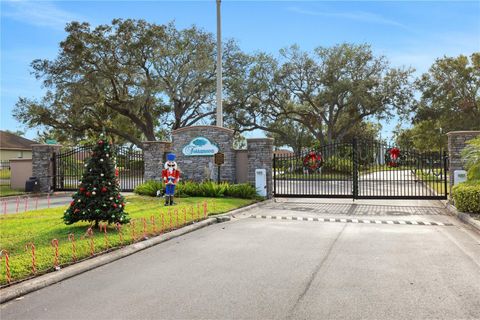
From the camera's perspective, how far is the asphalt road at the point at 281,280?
4605 millimetres

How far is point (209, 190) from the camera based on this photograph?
16.3 m

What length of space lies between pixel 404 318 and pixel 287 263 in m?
2.47

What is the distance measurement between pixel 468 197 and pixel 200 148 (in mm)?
10780

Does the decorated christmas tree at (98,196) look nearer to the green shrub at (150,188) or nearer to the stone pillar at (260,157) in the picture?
the green shrub at (150,188)

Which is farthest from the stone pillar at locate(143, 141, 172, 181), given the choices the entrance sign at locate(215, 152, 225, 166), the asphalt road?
the asphalt road

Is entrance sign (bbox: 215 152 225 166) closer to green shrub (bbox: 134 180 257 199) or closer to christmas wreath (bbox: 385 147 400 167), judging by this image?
green shrub (bbox: 134 180 257 199)

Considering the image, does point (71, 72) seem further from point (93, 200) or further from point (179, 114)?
point (93, 200)

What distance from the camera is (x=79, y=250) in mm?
7035

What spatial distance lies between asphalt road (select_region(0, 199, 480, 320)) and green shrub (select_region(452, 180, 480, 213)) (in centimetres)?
219

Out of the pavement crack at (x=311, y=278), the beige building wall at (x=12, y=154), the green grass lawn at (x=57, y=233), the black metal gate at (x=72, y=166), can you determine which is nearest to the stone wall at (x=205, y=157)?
the black metal gate at (x=72, y=166)

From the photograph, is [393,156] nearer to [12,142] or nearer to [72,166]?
[72,166]

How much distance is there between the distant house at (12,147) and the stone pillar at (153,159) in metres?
28.8

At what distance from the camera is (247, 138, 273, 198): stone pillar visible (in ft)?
56.0

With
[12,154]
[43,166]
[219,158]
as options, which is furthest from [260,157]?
[12,154]
